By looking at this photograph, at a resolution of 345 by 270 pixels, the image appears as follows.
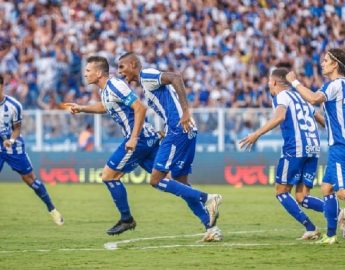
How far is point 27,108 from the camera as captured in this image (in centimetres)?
3112

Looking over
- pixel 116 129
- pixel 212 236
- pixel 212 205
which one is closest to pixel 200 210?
pixel 212 205

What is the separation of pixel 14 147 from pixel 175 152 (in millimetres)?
4280

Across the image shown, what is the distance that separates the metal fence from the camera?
27953 millimetres

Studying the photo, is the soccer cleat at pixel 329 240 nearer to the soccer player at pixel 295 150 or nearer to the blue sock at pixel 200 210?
the soccer player at pixel 295 150

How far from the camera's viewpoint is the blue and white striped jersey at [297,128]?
14.2 meters

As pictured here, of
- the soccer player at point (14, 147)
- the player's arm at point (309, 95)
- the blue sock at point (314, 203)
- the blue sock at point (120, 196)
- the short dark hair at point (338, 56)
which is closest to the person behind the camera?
the player's arm at point (309, 95)

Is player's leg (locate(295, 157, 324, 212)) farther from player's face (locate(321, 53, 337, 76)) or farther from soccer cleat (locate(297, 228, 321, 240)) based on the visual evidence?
player's face (locate(321, 53, 337, 76))

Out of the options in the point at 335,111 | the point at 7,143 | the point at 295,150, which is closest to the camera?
the point at 335,111

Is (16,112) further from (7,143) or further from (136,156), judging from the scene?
(136,156)

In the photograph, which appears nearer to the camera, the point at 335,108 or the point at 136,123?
the point at 335,108

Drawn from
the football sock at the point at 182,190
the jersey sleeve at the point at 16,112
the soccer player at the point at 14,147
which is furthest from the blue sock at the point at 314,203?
the jersey sleeve at the point at 16,112

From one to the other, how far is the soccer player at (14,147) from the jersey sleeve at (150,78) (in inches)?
160

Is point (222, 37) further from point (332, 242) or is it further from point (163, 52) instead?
point (332, 242)

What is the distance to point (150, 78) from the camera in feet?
45.7
